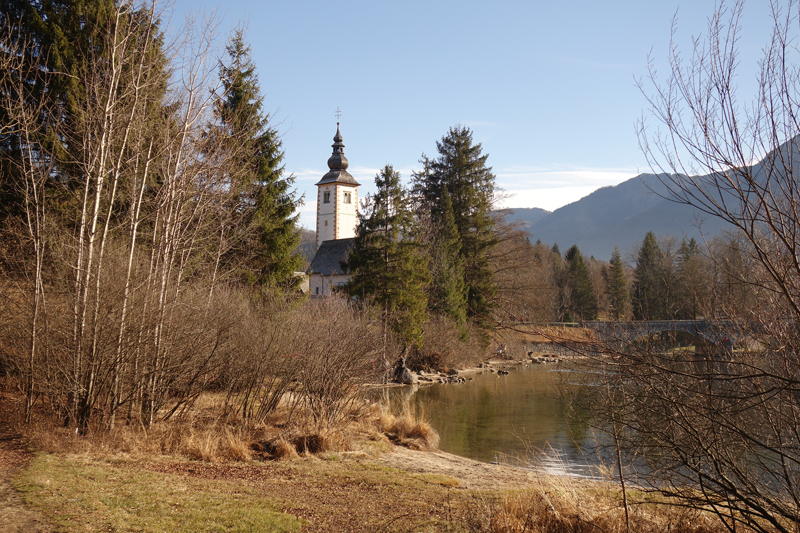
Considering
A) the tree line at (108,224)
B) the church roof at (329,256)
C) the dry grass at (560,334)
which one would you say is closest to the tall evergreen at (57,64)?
the tree line at (108,224)

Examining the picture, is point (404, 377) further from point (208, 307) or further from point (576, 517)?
point (576, 517)

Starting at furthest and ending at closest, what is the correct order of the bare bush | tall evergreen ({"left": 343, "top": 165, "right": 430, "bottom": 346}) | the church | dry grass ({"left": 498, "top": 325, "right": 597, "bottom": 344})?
1. the church
2. the bare bush
3. tall evergreen ({"left": 343, "top": 165, "right": 430, "bottom": 346})
4. dry grass ({"left": 498, "top": 325, "right": 597, "bottom": 344})

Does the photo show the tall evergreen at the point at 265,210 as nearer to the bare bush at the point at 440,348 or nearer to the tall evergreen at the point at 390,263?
the tall evergreen at the point at 390,263

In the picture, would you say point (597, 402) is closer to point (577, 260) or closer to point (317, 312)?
point (317, 312)

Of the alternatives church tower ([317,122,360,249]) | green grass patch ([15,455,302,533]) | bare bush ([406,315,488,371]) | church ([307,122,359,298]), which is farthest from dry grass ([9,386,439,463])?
church tower ([317,122,360,249])

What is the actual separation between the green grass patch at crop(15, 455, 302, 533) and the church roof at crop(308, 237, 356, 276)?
43124 mm

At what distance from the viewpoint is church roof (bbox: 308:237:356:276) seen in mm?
52438

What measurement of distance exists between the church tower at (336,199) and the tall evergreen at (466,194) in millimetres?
21075

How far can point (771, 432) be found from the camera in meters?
5.29

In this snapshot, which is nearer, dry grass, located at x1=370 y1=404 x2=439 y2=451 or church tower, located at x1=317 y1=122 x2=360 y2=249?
dry grass, located at x1=370 y1=404 x2=439 y2=451

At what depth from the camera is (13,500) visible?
6391 millimetres

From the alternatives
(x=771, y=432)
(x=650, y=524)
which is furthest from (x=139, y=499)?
(x=771, y=432)

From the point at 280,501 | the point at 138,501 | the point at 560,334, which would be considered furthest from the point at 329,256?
the point at 560,334

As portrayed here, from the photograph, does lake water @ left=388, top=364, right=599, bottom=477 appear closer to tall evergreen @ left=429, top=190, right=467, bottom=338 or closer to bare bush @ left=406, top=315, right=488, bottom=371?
bare bush @ left=406, top=315, right=488, bottom=371
